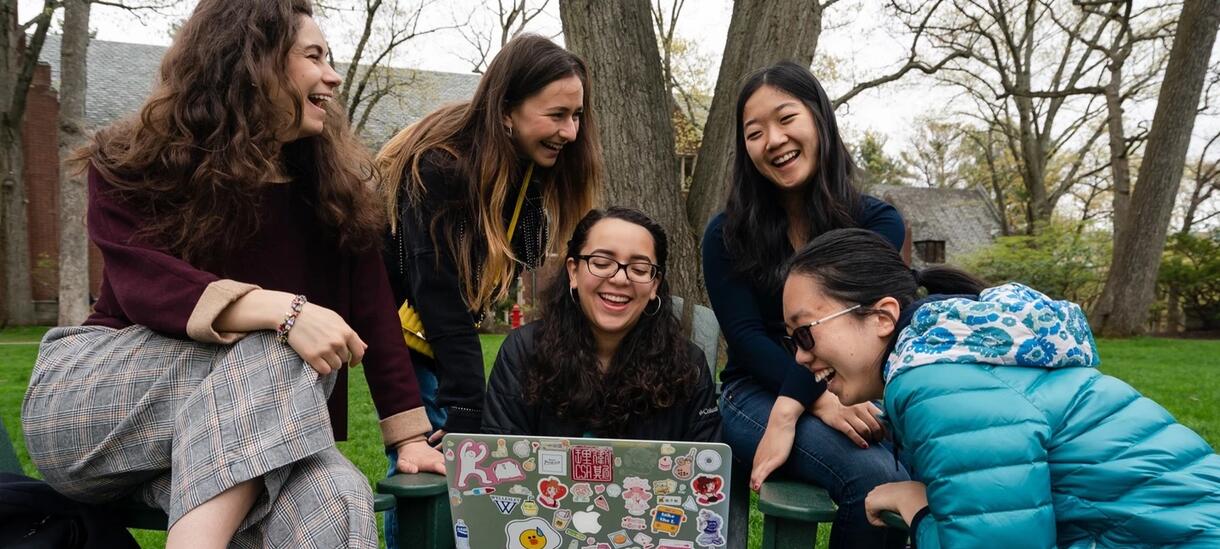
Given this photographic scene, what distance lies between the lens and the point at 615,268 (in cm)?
240

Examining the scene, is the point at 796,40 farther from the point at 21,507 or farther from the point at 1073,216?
the point at 1073,216

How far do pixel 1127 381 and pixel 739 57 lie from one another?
5629mm

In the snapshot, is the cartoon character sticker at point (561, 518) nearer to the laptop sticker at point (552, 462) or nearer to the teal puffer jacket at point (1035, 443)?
the laptop sticker at point (552, 462)

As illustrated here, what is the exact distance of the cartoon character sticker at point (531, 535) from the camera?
1867 mm

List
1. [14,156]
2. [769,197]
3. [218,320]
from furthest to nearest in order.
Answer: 1. [14,156]
2. [769,197]
3. [218,320]

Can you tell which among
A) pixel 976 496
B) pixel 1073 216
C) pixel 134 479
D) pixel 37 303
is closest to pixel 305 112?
pixel 134 479

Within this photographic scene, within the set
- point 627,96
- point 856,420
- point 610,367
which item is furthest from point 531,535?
point 627,96

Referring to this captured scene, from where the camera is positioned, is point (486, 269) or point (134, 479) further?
point (486, 269)

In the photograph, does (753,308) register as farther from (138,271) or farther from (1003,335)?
(138,271)

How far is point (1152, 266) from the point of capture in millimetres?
13289

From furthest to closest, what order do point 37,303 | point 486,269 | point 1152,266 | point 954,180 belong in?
point 954,180 < point 37,303 < point 1152,266 < point 486,269

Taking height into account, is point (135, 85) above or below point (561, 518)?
above

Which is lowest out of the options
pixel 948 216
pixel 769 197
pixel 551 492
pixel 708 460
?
pixel 551 492

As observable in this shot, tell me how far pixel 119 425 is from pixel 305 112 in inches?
32.6
